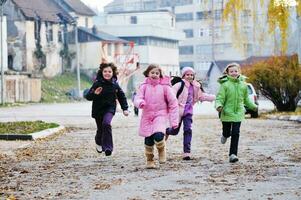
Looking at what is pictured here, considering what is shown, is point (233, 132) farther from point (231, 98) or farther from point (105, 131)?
point (105, 131)

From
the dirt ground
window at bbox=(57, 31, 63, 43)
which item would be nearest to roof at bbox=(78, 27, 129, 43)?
window at bbox=(57, 31, 63, 43)

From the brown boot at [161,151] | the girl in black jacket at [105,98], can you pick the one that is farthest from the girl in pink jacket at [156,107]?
the girl in black jacket at [105,98]

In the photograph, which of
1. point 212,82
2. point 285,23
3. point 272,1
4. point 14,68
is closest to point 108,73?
point 272,1

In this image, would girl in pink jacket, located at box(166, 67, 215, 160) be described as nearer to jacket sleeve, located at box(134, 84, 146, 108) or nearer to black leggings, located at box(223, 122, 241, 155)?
black leggings, located at box(223, 122, 241, 155)

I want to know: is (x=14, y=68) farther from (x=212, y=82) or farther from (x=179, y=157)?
(x=179, y=157)

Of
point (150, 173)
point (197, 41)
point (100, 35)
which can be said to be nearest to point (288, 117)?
point (150, 173)

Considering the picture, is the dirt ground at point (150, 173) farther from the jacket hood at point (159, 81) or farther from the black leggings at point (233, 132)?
the jacket hood at point (159, 81)

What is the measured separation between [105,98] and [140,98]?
5.38ft

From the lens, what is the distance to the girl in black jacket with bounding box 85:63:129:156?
13047 mm

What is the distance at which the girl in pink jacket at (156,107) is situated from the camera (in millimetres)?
11516

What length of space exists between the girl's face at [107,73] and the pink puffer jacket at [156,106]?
1403 mm

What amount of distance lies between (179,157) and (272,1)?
5.22 metres

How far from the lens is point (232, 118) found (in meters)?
12.3

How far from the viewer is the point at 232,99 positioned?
12.4m
